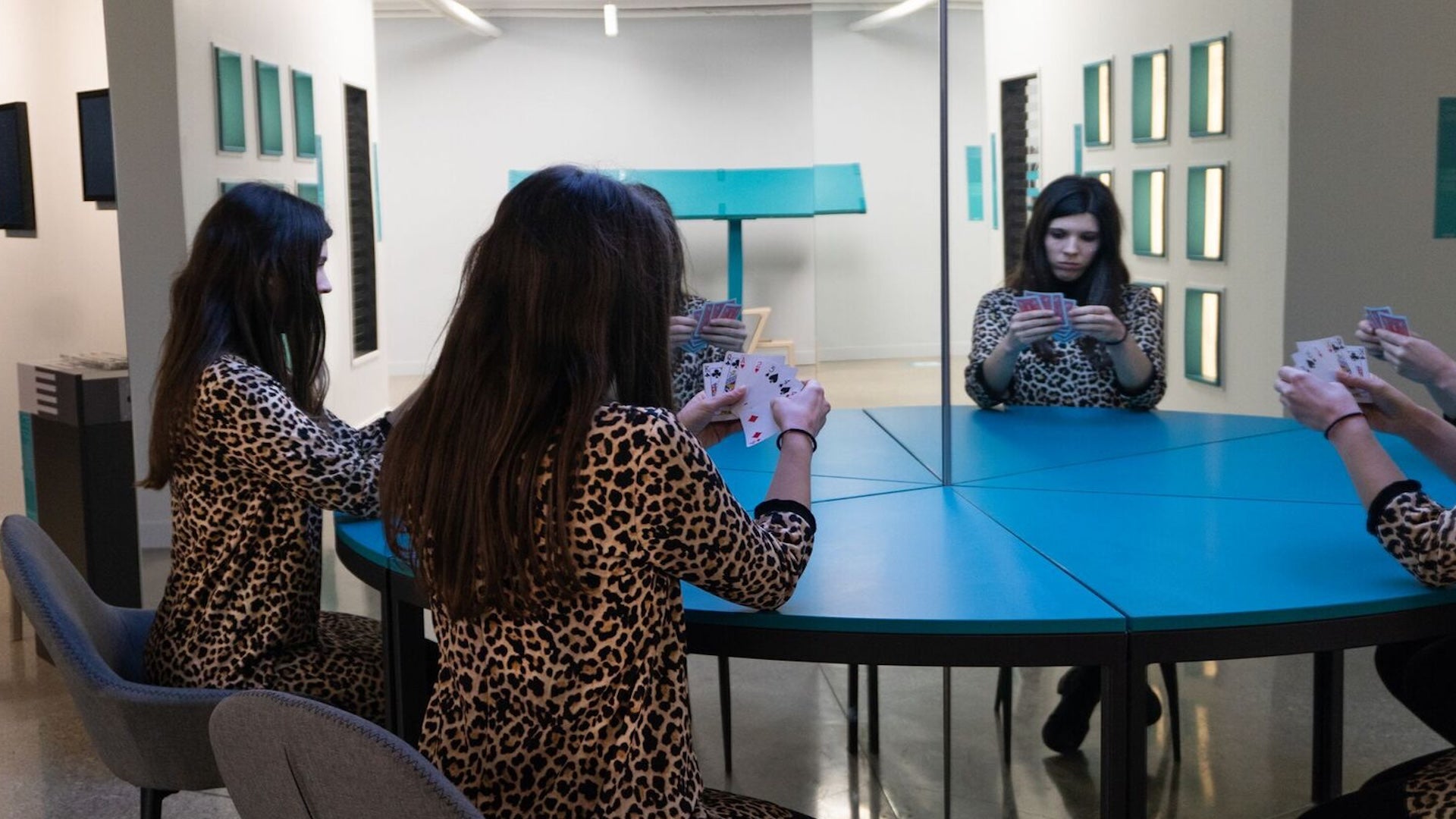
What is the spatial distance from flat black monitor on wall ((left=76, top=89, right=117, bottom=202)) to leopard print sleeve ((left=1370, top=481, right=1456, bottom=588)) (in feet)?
15.3

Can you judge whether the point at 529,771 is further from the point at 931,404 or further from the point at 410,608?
the point at 931,404

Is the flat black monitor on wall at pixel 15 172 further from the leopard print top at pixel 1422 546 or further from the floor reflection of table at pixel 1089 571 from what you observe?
the leopard print top at pixel 1422 546

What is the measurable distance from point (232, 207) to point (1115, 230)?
228 centimetres

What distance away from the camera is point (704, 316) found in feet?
10.7

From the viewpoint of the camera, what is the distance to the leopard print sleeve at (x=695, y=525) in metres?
1.43

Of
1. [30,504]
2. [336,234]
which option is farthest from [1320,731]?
[336,234]

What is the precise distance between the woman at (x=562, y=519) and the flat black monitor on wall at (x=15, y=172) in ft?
15.8

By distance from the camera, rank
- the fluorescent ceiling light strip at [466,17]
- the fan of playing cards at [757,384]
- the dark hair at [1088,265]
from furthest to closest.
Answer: the fluorescent ceiling light strip at [466,17] < the dark hair at [1088,265] < the fan of playing cards at [757,384]

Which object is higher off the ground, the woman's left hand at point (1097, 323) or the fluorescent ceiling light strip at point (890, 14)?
the fluorescent ceiling light strip at point (890, 14)

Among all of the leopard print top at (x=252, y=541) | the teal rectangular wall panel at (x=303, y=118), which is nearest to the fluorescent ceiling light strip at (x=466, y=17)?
the teal rectangular wall panel at (x=303, y=118)

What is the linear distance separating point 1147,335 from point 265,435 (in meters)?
2.24

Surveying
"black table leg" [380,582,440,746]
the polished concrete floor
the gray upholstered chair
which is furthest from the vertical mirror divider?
the gray upholstered chair

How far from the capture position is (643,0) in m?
10.2

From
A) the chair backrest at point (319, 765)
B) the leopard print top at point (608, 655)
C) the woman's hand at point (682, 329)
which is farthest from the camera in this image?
the woman's hand at point (682, 329)
